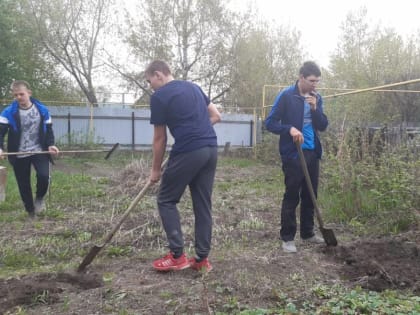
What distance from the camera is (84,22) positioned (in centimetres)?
1938

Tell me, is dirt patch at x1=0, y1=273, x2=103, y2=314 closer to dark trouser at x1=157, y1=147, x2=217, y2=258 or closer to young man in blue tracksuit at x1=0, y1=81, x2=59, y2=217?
dark trouser at x1=157, y1=147, x2=217, y2=258

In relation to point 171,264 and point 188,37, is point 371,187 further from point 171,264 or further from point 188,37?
point 188,37

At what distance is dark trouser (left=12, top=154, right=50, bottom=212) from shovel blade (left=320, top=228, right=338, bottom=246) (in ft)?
11.2

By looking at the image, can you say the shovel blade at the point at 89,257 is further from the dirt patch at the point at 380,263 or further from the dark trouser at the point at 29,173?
the dark trouser at the point at 29,173

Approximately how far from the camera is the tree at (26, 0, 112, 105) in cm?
1852

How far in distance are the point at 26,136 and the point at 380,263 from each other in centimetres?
418

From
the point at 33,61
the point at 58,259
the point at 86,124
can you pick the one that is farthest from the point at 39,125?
the point at 33,61

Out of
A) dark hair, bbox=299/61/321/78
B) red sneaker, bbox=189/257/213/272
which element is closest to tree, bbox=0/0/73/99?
dark hair, bbox=299/61/321/78

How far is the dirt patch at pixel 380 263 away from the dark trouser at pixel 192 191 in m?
1.19

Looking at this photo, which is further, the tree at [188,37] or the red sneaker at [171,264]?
the tree at [188,37]

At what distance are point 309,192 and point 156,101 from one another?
1.77 meters

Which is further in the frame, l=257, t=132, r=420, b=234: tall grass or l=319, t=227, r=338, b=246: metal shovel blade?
l=257, t=132, r=420, b=234: tall grass

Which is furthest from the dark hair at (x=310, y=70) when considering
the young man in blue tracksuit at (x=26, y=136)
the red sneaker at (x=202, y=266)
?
the young man in blue tracksuit at (x=26, y=136)

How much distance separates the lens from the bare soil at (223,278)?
3041mm
